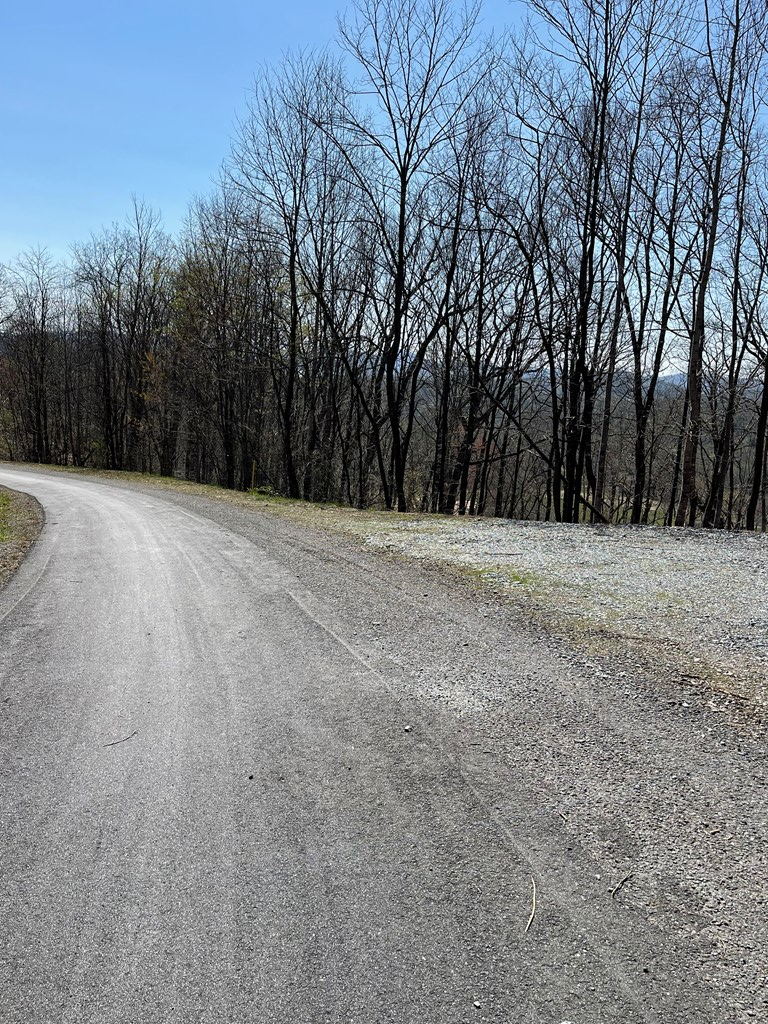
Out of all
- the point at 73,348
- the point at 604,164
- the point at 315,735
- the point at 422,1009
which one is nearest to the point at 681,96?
the point at 604,164

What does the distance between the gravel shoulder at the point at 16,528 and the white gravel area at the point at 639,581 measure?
5.29m

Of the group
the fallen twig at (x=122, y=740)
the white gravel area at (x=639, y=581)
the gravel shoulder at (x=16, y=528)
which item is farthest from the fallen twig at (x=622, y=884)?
the gravel shoulder at (x=16, y=528)

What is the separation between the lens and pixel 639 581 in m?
7.68

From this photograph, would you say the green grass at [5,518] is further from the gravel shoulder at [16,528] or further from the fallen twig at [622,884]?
the fallen twig at [622,884]

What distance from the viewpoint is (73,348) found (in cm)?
4250

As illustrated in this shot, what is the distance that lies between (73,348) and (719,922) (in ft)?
155

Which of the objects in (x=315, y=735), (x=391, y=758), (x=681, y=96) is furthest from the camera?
(x=681, y=96)

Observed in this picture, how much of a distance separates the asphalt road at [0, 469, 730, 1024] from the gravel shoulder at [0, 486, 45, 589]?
4.04 m

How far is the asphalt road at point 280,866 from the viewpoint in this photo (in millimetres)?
2053

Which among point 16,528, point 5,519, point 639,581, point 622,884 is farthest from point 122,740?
point 5,519

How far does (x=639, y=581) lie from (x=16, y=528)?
10.4m

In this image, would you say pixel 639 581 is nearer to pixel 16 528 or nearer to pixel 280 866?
pixel 280 866

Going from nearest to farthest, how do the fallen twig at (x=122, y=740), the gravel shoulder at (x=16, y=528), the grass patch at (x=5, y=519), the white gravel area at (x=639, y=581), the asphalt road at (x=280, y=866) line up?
the asphalt road at (x=280, y=866) < the fallen twig at (x=122, y=740) < the white gravel area at (x=639, y=581) < the gravel shoulder at (x=16, y=528) < the grass patch at (x=5, y=519)

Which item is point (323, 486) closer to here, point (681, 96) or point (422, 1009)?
point (681, 96)
